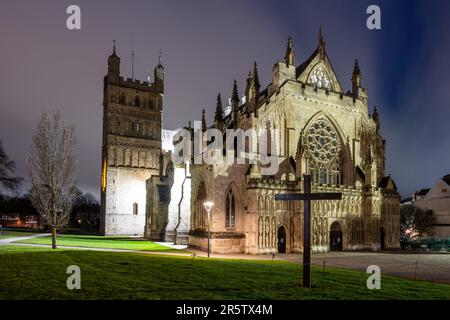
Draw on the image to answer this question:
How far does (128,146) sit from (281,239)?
3560cm

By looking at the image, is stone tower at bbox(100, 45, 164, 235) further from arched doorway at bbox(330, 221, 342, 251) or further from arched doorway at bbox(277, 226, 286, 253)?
arched doorway at bbox(330, 221, 342, 251)

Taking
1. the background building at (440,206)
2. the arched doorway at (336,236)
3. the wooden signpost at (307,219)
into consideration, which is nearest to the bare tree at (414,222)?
the background building at (440,206)

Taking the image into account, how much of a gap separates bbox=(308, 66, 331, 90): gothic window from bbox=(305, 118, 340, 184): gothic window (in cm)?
406

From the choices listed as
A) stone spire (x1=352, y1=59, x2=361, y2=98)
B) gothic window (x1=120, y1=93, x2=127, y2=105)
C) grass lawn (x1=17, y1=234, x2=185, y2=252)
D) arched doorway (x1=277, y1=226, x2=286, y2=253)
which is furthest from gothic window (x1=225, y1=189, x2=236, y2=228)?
gothic window (x1=120, y1=93, x2=127, y2=105)

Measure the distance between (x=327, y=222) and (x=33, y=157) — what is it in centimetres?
2375

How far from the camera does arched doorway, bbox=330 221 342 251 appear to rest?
3322 centimetres

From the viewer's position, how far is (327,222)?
32.3 metres

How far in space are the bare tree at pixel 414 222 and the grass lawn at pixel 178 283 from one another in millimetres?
48774

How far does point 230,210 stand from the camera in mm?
30281

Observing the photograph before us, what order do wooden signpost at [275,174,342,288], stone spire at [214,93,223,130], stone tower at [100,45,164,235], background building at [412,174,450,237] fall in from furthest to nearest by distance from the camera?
background building at [412,174,450,237] < stone tower at [100,45,164,235] < stone spire at [214,93,223,130] < wooden signpost at [275,174,342,288]

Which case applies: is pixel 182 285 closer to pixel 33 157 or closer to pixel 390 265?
pixel 390 265

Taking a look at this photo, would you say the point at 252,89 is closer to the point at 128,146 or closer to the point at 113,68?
the point at 128,146
